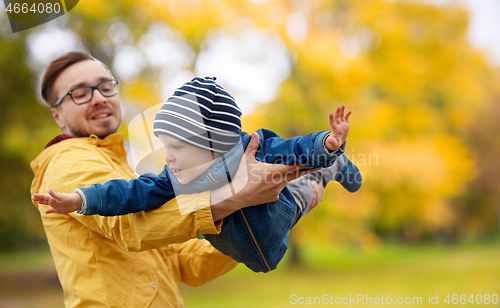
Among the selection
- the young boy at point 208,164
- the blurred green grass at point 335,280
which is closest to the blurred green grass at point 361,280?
the blurred green grass at point 335,280

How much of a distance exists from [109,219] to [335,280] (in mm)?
9027

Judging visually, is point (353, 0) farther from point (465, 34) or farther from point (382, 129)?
point (465, 34)

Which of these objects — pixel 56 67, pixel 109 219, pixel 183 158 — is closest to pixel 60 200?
pixel 109 219

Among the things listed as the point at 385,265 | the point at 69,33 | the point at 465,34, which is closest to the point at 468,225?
the point at 385,265

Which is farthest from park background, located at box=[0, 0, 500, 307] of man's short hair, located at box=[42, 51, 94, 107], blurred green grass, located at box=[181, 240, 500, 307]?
man's short hair, located at box=[42, 51, 94, 107]

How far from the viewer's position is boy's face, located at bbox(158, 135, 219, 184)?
1.33 m

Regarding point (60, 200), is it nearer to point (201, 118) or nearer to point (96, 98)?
point (201, 118)

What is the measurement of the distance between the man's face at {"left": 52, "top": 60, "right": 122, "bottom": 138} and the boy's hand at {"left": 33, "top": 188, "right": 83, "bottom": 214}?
66cm

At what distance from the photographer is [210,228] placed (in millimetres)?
1297

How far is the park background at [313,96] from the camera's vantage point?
6.32 meters

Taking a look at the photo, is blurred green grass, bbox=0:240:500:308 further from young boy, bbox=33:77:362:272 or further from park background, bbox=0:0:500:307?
young boy, bbox=33:77:362:272

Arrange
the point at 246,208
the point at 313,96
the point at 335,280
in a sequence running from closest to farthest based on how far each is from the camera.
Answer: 1. the point at 246,208
2. the point at 313,96
3. the point at 335,280

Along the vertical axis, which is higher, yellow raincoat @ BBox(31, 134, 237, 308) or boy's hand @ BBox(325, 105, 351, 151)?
boy's hand @ BBox(325, 105, 351, 151)

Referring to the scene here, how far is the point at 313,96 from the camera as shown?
7.31 meters
